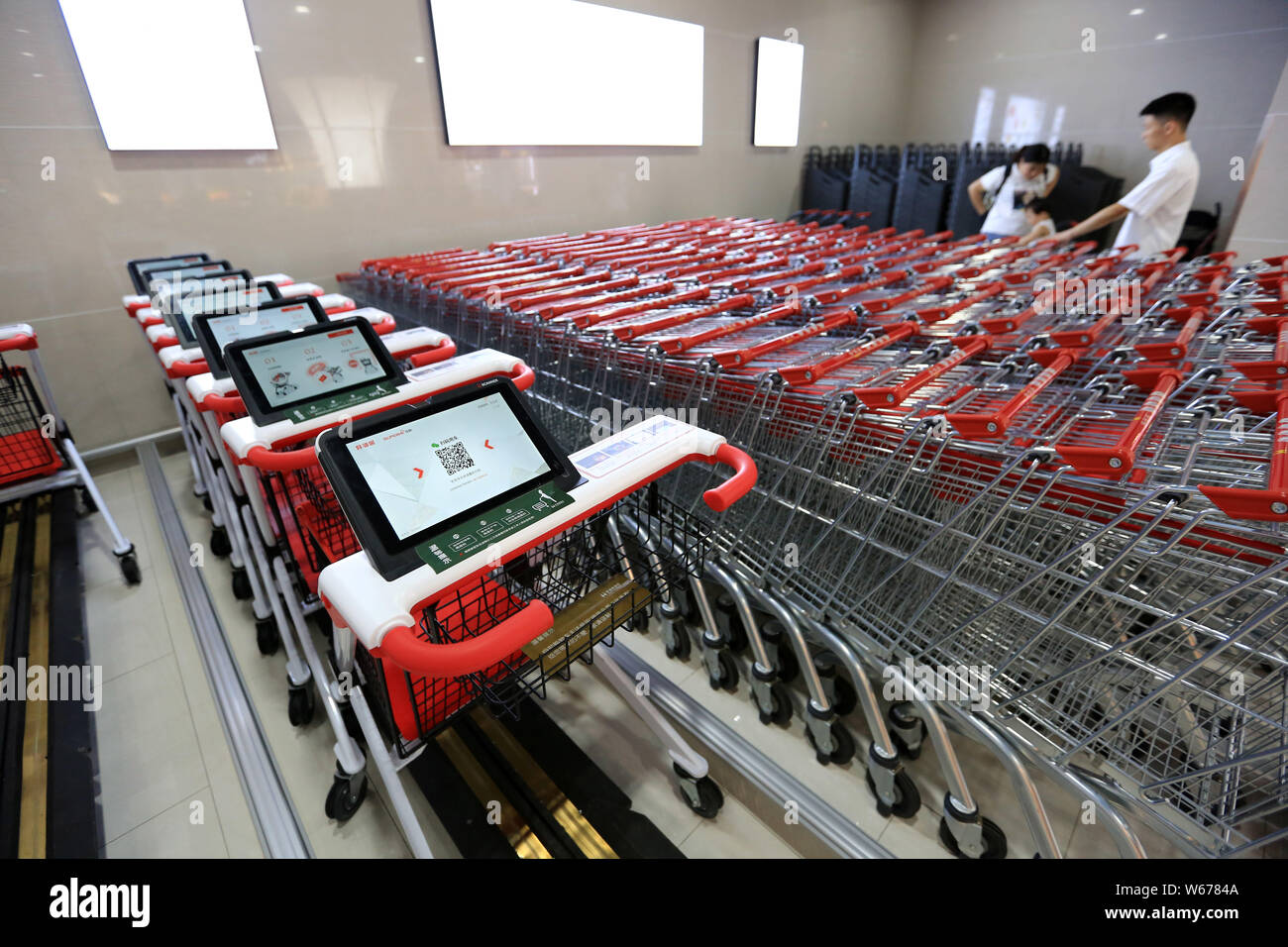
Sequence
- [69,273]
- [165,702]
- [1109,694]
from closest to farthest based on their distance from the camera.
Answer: [1109,694] < [165,702] < [69,273]

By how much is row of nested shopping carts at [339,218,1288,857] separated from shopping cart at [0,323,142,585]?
74.0 inches

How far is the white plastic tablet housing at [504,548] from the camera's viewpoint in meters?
0.87

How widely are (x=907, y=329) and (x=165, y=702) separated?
9.69ft

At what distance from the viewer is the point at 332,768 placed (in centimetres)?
181

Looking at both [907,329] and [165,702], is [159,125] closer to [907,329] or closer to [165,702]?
[165,702]

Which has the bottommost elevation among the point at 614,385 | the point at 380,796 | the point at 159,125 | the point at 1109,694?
the point at 380,796

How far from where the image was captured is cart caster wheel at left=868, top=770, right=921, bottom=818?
5.41 ft

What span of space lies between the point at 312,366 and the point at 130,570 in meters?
1.67

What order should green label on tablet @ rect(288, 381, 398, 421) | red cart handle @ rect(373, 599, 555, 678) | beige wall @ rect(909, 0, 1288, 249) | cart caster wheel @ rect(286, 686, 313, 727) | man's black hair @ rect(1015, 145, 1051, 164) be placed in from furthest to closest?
beige wall @ rect(909, 0, 1288, 249)
man's black hair @ rect(1015, 145, 1051, 164)
cart caster wheel @ rect(286, 686, 313, 727)
green label on tablet @ rect(288, 381, 398, 421)
red cart handle @ rect(373, 599, 555, 678)

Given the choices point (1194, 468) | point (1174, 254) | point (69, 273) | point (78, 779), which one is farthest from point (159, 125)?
point (1174, 254)

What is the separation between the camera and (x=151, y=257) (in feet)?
11.3

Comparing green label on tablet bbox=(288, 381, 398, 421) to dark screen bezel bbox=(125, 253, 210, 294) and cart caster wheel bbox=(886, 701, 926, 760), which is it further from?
dark screen bezel bbox=(125, 253, 210, 294)

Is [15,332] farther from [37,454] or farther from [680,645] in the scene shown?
[680,645]

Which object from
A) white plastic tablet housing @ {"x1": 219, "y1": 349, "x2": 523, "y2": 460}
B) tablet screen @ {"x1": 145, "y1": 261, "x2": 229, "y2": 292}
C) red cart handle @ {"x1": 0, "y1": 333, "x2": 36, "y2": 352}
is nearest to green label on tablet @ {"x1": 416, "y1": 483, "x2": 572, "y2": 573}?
white plastic tablet housing @ {"x1": 219, "y1": 349, "x2": 523, "y2": 460}
